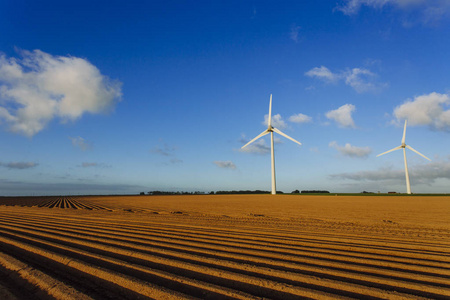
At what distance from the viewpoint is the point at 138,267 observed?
3.63 meters

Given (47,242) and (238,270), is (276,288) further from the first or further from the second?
(47,242)

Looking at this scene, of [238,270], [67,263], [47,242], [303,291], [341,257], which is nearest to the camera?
[303,291]

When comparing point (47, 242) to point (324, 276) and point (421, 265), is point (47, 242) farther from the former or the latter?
point (421, 265)

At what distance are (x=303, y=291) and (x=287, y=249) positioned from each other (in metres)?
1.98

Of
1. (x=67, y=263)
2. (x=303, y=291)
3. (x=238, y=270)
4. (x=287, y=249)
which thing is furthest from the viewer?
(x=287, y=249)

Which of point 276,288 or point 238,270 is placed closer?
point 276,288

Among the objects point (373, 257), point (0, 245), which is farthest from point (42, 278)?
point (373, 257)

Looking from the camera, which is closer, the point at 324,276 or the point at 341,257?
the point at 324,276

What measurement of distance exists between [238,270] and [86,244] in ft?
9.88

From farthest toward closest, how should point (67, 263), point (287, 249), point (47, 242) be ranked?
point (47, 242), point (287, 249), point (67, 263)

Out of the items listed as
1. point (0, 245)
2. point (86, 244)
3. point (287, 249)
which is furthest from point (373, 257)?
point (0, 245)

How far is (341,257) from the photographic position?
170 inches

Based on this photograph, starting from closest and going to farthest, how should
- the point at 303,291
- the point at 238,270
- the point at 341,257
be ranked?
the point at 303,291 < the point at 238,270 < the point at 341,257

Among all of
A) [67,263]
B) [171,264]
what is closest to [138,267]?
[171,264]
